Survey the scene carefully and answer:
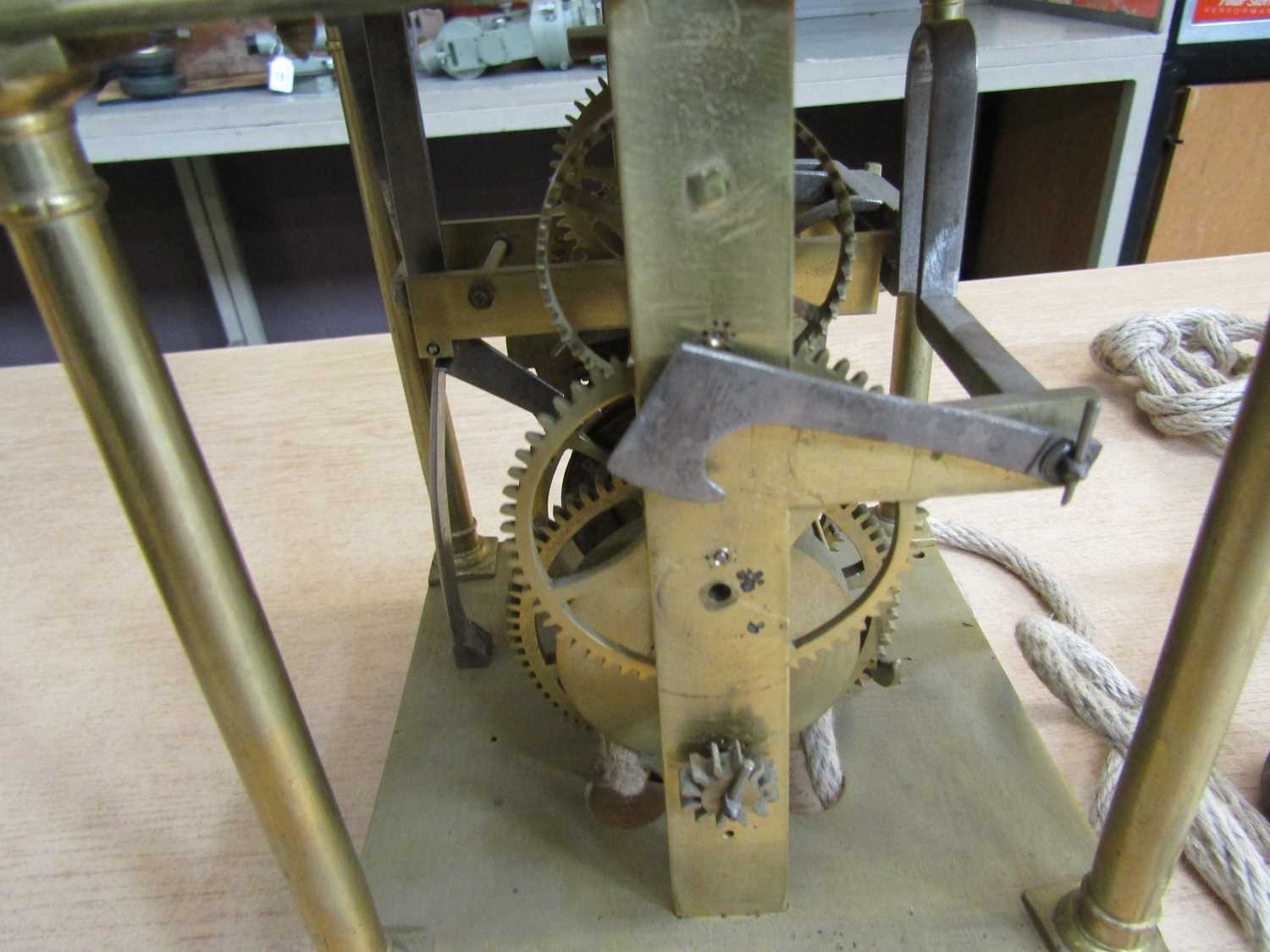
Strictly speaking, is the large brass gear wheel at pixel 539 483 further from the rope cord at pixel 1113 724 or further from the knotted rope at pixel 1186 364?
the knotted rope at pixel 1186 364

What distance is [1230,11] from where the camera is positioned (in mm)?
1547

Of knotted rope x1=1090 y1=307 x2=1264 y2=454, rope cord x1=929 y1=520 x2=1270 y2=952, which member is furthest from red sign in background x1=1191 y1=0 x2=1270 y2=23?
rope cord x1=929 y1=520 x2=1270 y2=952

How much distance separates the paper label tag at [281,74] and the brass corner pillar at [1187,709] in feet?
5.01

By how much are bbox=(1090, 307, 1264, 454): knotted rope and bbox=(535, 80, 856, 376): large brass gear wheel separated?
701 mm

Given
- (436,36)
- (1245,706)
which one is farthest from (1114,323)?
(436,36)

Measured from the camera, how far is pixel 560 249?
0.74 m

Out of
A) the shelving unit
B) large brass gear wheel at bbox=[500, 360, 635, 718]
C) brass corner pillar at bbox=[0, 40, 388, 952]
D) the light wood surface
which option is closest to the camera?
brass corner pillar at bbox=[0, 40, 388, 952]

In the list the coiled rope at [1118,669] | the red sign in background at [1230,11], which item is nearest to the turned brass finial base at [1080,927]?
the coiled rope at [1118,669]

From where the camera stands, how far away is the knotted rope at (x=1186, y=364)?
113 centimetres

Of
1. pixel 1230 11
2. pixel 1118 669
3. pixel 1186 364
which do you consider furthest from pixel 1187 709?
pixel 1230 11

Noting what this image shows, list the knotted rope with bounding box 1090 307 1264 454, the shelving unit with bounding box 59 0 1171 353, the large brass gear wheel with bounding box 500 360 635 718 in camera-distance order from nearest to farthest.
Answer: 1. the large brass gear wheel with bounding box 500 360 635 718
2. the knotted rope with bounding box 1090 307 1264 454
3. the shelving unit with bounding box 59 0 1171 353

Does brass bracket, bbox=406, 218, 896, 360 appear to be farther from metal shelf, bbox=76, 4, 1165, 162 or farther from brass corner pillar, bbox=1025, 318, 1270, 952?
metal shelf, bbox=76, 4, 1165, 162

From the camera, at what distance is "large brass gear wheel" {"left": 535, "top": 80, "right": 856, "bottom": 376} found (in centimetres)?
54

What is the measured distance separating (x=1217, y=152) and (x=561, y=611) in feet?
5.46
